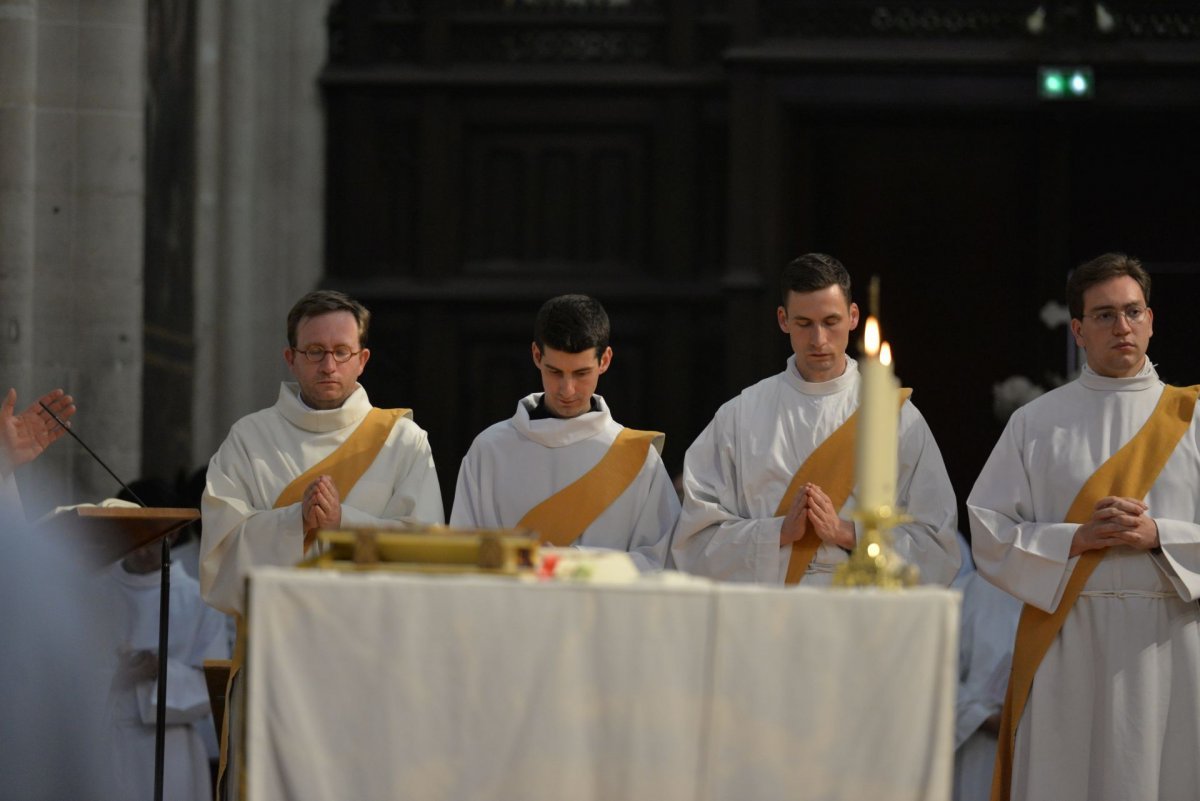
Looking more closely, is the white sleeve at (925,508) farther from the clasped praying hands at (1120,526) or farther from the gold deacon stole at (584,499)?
the gold deacon stole at (584,499)

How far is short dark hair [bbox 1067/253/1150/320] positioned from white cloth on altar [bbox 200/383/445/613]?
1913mm

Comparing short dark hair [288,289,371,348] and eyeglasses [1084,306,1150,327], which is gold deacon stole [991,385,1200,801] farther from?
short dark hair [288,289,371,348]

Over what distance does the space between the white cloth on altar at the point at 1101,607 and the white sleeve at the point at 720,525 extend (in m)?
0.62

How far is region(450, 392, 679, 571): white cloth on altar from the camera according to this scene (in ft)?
18.1

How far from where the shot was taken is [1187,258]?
9812 mm

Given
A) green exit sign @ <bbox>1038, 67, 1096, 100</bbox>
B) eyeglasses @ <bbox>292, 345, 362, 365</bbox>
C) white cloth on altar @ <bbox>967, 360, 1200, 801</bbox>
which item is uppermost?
green exit sign @ <bbox>1038, 67, 1096, 100</bbox>

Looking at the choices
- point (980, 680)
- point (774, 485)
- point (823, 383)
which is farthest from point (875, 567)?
point (980, 680)

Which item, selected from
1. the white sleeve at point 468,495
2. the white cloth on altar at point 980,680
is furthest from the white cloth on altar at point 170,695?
the white cloth on altar at point 980,680

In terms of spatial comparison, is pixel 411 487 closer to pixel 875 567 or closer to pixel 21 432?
pixel 21 432

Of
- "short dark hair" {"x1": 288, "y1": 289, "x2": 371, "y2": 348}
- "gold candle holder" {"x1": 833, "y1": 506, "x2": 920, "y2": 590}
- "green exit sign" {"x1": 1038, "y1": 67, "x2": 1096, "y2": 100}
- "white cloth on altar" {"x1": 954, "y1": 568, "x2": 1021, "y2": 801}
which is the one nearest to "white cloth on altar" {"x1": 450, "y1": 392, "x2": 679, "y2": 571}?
"short dark hair" {"x1": 288, "y1": 289, "x2": 371, "y2": 348}

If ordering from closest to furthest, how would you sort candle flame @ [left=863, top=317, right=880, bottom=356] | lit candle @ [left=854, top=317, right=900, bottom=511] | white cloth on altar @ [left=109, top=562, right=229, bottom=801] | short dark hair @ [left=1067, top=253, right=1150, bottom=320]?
lit candle @ [left=854, top=317, right=900, bottom=511], candle flame @ [left=863, top=317, right=880, bottom=356], short dark hair @ [left=1067, top=253, right=1150, bottom=320], white cloth on altar @ [left=109, top=562, right=229, bottom=801]

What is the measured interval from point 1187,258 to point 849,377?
16.1 ft

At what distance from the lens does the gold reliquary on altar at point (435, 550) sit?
367cm

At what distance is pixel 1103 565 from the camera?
5234 millimetres
